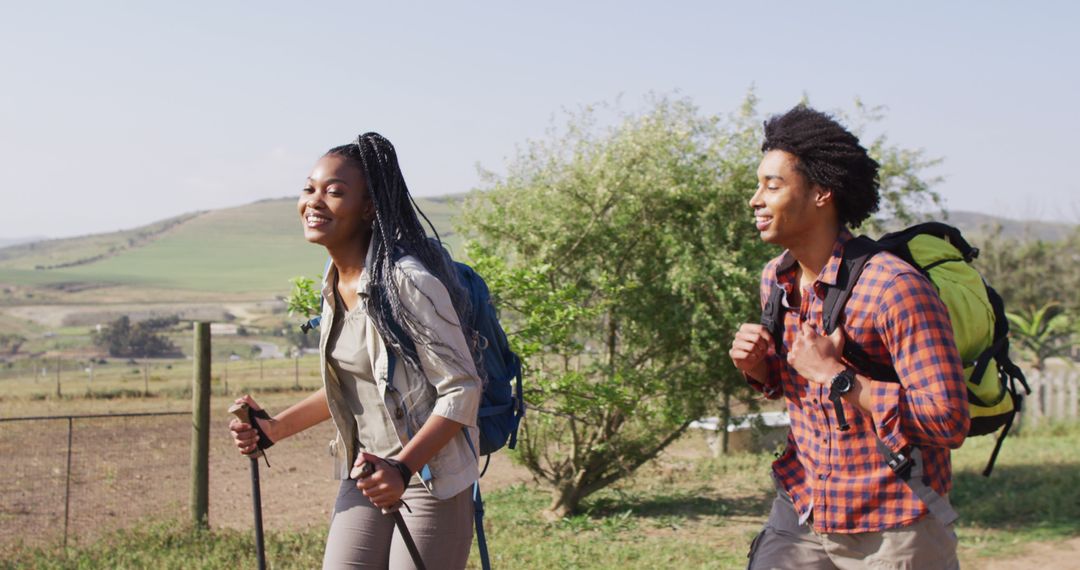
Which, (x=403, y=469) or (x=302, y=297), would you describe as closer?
(x=403, y=469)

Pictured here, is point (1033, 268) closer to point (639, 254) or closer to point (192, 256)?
point (639, 254)

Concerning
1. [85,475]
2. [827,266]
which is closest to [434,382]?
[827,266]

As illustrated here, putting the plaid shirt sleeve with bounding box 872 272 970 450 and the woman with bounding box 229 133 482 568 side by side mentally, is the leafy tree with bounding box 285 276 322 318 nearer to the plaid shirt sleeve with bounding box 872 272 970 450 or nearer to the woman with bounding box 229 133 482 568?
the woman with bounding box 229 133 482 568

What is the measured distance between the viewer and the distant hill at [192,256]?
102812 millimetres

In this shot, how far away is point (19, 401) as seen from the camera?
22.6 m

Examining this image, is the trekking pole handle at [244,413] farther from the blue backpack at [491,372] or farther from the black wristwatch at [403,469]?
the black wristwatch at [403,469]

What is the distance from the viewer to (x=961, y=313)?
8.61 ft

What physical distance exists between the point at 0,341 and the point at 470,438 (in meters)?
69.0

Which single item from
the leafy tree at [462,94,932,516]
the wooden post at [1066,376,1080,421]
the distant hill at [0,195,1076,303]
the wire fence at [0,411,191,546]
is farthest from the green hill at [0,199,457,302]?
the leafy tree at [462,94,932,516]

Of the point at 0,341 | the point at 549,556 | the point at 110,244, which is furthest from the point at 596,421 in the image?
the point at 110,244

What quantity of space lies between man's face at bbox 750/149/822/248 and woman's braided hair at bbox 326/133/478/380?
34.2 inches

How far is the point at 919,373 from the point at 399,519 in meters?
1.35

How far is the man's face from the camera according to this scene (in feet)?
9.32

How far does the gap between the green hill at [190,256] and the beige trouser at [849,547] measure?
304 ft
